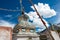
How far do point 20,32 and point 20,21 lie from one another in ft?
10.6

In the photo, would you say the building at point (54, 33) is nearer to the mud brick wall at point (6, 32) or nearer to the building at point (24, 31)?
the building at point (24, 31)

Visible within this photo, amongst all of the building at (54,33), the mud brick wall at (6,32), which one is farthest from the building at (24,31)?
the mud brick wall at (6,32)

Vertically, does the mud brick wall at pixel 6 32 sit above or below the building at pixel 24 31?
below

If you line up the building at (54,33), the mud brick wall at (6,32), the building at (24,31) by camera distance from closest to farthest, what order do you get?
the mud brick wall at (6,32)
the building at (54,33)
the building at (24,31)

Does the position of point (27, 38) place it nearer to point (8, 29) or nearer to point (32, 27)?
point (32, 27)

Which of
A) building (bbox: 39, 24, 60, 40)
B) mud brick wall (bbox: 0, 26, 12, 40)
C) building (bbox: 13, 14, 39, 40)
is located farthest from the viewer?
building (bbox: 13, 14, 39, 40)

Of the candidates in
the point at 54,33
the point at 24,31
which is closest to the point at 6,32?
the point at 54,33

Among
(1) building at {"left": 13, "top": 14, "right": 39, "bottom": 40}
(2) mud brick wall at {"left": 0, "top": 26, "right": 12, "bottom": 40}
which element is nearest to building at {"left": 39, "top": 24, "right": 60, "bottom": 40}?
(1) building at {"left": 13, "top": 14, "right": 39, "bottom": 40}

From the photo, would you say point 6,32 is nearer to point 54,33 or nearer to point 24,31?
point 54,33

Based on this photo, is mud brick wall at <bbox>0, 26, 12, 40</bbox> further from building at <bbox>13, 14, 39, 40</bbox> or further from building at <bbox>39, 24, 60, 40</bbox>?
building at <bbox>13, 14, 39, 40</bbox>

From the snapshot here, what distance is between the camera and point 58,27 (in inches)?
998

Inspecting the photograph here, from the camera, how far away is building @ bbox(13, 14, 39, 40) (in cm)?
2478

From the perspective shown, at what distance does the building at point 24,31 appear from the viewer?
81.3 ft

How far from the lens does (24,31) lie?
25594 millimetres
